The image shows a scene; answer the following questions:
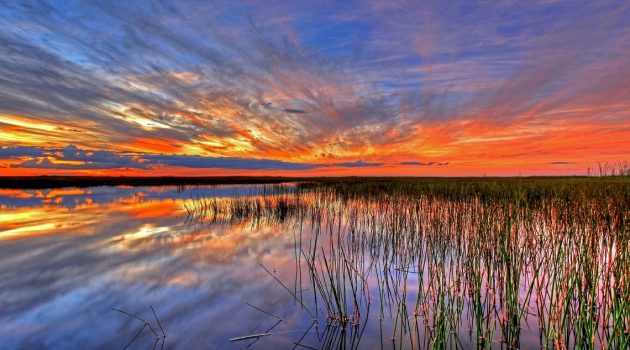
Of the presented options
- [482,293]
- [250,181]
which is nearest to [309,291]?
[482,293]

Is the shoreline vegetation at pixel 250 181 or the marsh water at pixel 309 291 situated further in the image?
the shoreline vegetation at pixel 250 181

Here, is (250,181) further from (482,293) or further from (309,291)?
(482,293)

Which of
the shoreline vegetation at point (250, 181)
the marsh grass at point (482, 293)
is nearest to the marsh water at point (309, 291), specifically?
the marsh grass at point (482, 293)

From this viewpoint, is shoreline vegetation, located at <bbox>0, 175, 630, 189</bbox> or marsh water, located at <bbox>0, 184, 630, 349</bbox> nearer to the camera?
marsh water, located at <bbox>0, 184, 630, 349</bbox>

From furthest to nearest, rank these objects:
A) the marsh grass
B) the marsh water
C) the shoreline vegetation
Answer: the shoreline vegetation
the marsh water
the marsh grass

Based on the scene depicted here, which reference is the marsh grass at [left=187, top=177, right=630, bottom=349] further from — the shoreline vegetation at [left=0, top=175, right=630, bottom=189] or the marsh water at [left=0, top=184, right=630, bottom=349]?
the shoreline vegetation at [left=0, top=175, right=630, bottom=189]

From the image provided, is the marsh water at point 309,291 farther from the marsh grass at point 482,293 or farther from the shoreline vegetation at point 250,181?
the shoreline vegetation at point 250,181

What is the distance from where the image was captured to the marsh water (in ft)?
14.5

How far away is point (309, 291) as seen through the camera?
20.5 feet

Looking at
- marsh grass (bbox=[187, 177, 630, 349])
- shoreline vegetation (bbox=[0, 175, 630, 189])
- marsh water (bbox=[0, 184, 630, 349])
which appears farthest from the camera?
shoreline vegetation (bbox=[0, 175, 630, 189])

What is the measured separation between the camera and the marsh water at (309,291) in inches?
174

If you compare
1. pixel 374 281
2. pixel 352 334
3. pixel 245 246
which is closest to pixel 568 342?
pixel 352 334

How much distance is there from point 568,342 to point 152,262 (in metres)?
8.83

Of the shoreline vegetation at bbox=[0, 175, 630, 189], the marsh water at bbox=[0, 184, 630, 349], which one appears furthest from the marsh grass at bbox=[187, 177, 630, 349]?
the shoreline vegetation at bbox=[0, 175, 630, 189]
